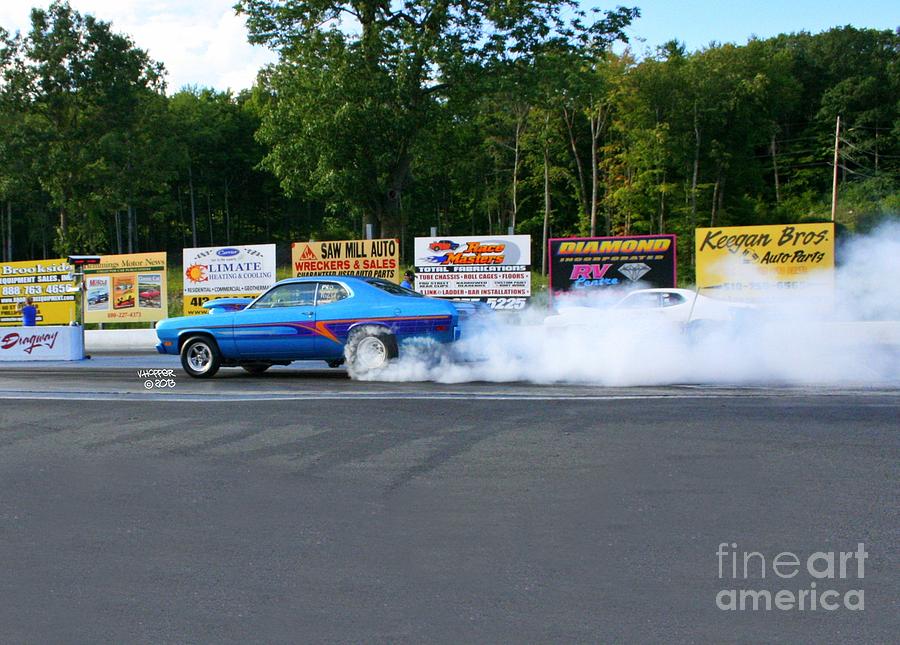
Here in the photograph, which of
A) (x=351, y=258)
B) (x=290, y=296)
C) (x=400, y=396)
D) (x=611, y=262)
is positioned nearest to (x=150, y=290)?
(x=351, y=258)

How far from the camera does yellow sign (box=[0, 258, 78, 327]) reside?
23219 millimetres

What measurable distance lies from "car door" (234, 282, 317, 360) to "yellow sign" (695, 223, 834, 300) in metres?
8.26

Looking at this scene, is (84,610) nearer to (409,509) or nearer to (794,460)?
(409,509)

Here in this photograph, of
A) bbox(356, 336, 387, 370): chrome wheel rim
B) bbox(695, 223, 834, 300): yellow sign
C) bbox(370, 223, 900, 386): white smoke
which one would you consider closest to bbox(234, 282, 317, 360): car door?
bbox(356, 336, 387, 370): chrome wheel rim

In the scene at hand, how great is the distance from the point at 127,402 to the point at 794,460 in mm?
7457

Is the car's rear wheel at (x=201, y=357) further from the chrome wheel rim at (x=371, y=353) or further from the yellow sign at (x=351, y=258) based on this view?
the yellow sign at (x=351, y=258)

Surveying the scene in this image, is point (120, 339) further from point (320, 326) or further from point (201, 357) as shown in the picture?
point (320, 326)

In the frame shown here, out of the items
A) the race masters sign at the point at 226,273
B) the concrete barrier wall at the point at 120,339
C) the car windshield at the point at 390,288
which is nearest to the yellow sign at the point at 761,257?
the car windshield at the point at 390,288

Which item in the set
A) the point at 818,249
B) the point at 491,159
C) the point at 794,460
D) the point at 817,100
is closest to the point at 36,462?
the point at 794,460

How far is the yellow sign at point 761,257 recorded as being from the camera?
16.5 m

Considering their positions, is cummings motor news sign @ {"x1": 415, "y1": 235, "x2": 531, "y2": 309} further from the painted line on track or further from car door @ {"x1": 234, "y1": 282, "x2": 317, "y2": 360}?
the painted line on track

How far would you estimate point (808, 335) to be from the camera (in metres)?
11.3

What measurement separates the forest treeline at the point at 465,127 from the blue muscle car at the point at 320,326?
15.8 m

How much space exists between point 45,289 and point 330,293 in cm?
1521
